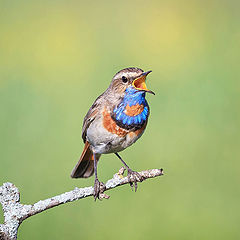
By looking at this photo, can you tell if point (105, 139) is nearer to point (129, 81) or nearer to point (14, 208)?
point (129, 81)

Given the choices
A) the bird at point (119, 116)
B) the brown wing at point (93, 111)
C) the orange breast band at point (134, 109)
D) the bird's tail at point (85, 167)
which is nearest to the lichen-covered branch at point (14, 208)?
the bird at point (119, 116)

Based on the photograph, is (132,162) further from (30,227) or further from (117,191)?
(30,227)

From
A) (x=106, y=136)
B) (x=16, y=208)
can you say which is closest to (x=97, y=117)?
(x=106, y=136)

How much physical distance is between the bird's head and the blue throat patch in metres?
0.02

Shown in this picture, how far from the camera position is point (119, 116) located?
8.84 ft

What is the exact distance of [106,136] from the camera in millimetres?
2830

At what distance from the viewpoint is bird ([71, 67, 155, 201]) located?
2516 mm

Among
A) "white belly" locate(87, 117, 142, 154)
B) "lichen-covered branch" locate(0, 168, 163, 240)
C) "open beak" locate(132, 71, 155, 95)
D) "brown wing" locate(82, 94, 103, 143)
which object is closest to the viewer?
"lichen-covered branch" locate(0, 168, 163, 240)

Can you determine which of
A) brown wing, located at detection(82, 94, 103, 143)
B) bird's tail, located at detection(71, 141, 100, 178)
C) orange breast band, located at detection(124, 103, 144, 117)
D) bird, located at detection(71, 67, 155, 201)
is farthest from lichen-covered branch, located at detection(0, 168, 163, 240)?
bird's tail, located at detection(71, 141, 100, 178)

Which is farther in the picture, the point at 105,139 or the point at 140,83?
the point at 105,139

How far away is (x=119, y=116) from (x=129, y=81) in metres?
0.26

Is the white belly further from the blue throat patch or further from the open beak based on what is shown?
the open beak

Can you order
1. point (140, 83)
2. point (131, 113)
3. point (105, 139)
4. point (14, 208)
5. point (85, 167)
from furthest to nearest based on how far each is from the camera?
point (85, 167), point (105, 139), point (131, 113), point (140, 83), point (14, 208)

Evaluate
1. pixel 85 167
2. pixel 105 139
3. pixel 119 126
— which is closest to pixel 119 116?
pixel 119 126
